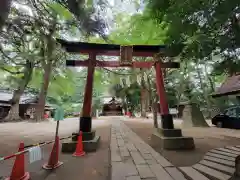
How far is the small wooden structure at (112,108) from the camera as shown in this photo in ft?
125

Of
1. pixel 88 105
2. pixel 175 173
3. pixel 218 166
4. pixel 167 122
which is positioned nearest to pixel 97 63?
pixel 88 105

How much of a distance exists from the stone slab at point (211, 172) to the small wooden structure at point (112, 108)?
1351 inches

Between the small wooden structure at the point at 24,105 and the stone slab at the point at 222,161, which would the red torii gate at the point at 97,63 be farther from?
the small wooden structure at the point at 24,105

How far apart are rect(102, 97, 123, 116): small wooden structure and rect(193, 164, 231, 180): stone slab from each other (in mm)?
34318

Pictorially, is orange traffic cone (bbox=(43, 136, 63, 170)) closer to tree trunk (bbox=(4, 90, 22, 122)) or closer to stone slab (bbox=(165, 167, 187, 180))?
stone slab (bbox=(165, 167, 187, 180))

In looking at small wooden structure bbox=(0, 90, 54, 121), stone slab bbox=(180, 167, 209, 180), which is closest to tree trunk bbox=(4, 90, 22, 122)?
small wooden structure bbox=(0, 90, 54, 121)

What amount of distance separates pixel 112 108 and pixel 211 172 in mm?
35515

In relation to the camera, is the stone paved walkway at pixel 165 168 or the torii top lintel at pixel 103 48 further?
the torii top lintel at pixel 103 48

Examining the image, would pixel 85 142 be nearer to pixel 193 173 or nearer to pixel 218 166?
pixel 193 173

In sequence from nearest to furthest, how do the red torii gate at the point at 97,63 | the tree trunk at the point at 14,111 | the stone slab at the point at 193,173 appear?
the stone slab at the point at 193,173, the red torii gate at the point at 97,63, the tree trunk at the point at 14,111

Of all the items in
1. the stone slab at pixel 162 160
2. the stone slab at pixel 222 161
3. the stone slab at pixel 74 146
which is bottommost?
the stone slab at pixel 162 160

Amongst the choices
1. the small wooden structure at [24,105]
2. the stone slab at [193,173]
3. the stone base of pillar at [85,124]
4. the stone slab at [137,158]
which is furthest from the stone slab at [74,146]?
the small wooden structure at [24,105]

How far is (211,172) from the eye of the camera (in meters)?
3.35

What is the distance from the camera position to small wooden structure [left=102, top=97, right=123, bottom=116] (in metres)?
38.1
